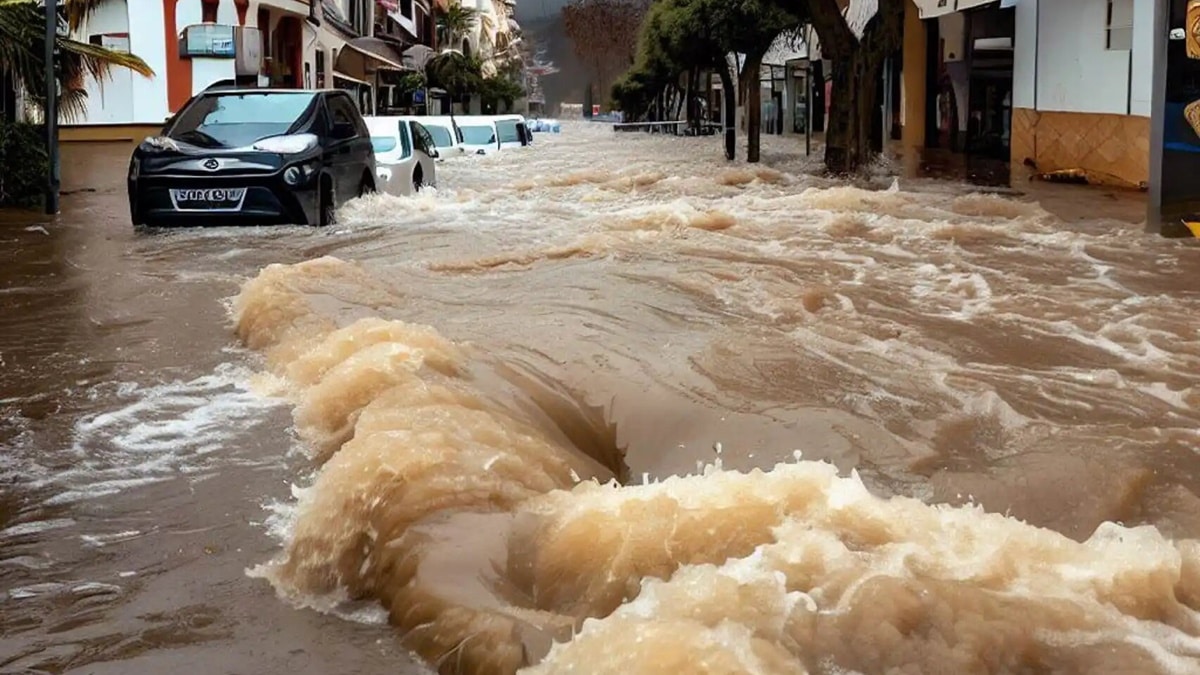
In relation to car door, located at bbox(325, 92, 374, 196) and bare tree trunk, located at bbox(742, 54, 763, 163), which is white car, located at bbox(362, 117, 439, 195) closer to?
car door, located at bbox(325, 92, 374, 196)

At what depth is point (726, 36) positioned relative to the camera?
99.0 ft

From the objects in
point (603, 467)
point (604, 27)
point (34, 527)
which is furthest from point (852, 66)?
point (604, 27)

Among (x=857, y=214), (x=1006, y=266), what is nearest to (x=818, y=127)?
(x=857, y=214)

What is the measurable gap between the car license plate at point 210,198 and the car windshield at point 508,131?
23.3 m

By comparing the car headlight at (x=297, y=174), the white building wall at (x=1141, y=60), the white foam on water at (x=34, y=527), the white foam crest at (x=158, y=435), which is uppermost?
the white building wall at (x=1141, y=60)

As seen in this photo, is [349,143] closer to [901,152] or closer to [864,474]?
[864,474]

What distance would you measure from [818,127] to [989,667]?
4993cm

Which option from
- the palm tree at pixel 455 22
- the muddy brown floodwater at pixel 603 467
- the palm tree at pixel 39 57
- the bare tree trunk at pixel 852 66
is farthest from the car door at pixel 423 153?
the palm tree at pixel 455 22

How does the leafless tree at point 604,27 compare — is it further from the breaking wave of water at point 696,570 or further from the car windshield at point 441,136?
the breaking wave of water at point 696,570

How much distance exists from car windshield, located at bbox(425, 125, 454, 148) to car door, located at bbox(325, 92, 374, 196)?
15623 mm

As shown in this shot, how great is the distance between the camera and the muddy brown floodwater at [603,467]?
3410 millimetres

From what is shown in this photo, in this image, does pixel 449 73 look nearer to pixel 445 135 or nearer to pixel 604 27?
pixel 604 27

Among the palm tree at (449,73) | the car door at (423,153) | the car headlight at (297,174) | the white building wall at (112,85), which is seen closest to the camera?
the car headlight at (297,174)

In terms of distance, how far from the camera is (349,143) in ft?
46.9
